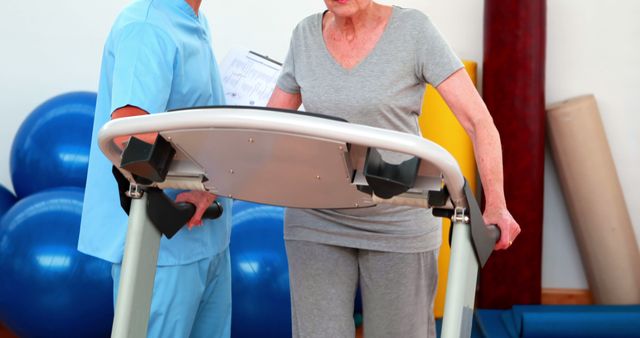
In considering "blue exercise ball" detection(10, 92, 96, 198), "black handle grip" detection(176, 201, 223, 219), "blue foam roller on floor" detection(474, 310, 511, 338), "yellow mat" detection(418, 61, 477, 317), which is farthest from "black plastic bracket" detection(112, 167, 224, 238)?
"yellow mat" detection(418, 61, 477, 317)

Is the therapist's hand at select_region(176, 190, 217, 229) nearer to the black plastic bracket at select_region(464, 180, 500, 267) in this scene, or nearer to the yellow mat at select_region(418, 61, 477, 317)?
the black plastic bracket at select_region(464, 180, 500, 267)

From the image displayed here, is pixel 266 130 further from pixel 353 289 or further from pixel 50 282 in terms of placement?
pixel 50 282

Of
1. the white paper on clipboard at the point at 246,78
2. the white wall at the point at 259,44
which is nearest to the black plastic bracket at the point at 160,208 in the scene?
the white paper on clipboard at the point at 246,78

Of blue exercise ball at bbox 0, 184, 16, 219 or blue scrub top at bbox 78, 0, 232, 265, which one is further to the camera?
blue exercise ball at bbox 0, 184, 16, 219

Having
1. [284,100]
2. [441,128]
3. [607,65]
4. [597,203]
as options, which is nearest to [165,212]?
[284,100]

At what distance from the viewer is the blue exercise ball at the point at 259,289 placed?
3072 millimetres

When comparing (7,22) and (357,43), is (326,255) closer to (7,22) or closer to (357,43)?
(357,43)

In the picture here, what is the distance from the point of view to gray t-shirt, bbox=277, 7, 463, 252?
1808 mm

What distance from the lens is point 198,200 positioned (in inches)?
68.4

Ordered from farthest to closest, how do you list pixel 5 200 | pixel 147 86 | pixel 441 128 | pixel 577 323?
pixel 441 128 < pixel 5 200 < pixel 577 323 < pixel 147 86

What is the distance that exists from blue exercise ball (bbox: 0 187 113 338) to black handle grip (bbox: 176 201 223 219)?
139 cm

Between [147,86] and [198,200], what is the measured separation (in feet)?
0.80

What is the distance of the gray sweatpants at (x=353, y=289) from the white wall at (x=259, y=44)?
2473mm

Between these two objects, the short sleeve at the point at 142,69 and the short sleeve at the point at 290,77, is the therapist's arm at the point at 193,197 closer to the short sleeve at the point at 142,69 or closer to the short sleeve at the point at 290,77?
the short sleeve at the point at 142,69
